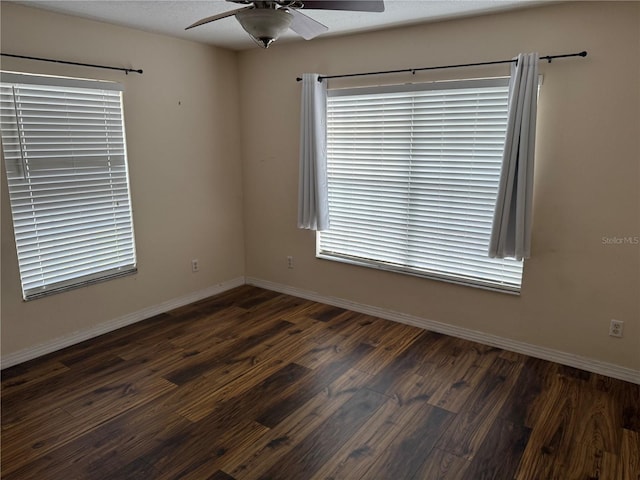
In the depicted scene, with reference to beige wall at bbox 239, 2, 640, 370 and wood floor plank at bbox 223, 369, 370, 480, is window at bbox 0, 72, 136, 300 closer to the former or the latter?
beige wall at bbox 239, 2, 640, 370

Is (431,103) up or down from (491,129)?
up

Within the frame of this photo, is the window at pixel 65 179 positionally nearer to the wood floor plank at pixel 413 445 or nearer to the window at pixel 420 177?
the window at pixel 420 177

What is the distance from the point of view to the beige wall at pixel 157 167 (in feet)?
9.98

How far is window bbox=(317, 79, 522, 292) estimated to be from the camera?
3.21m

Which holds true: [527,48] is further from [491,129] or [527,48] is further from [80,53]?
[80,53]

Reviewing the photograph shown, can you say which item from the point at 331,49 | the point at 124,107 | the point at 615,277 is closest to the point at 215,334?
the point at 124,107

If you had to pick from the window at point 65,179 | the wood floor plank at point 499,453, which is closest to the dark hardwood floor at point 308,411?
the wood floor plank at point 499,453

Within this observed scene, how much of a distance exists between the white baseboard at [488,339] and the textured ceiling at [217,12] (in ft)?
7.50

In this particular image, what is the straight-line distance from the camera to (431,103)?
11.1 ft

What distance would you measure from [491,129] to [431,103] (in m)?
0.50

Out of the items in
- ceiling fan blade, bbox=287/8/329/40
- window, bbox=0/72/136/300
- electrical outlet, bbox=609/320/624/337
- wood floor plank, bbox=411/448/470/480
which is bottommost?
wood floor plank, bbox=411/448/470/480

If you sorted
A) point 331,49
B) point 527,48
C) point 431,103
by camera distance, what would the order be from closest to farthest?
point 527,48 → point 431,103 → point 331,49

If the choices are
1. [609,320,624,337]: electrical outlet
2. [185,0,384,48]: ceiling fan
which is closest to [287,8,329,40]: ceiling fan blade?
[185,0,384,48]: ceiling fan

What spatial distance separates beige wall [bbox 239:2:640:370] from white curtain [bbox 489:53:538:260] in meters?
0.17
